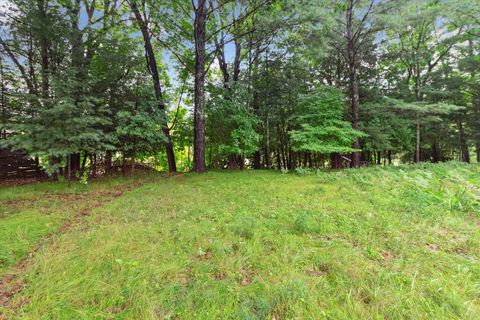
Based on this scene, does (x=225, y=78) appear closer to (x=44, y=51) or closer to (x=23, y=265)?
(x=44, y=51)

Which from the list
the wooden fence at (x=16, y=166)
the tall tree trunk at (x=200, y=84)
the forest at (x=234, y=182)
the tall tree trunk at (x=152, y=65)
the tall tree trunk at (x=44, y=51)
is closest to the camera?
the forest at (x=234, y=182)

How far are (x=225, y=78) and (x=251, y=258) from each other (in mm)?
11019

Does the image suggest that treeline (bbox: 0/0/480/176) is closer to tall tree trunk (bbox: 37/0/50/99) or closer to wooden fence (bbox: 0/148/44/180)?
tall tree trunk (bbox: 37/0/50/99)

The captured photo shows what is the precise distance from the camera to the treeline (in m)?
6.39

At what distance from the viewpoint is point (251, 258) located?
2314mm

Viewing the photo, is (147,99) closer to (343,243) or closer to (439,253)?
(343,243)

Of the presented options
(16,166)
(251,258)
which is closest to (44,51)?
(16,166)

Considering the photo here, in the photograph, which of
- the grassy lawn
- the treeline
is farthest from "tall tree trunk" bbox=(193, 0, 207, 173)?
the grassy lawn

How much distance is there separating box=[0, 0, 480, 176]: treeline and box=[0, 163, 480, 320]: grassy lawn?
356 centimetres

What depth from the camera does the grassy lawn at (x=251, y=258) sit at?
64.7 inches

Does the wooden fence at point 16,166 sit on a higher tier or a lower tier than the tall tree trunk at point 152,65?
lower

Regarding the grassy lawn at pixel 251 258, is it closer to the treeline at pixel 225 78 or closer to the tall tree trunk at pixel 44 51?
the treeline at pixel 225 78

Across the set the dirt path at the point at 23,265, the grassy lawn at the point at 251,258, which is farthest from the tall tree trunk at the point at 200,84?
the grassy lawn at the point at 251,258

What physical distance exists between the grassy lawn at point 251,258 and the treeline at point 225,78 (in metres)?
3.56
